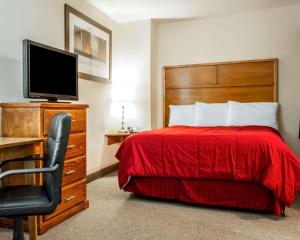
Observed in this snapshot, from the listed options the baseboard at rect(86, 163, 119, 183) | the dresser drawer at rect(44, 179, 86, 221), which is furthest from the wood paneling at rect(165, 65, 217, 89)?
the dresser drawer at rect(44, 179, 86, 221)

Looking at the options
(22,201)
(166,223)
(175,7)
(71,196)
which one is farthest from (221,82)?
(22,201)

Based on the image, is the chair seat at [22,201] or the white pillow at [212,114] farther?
the white pillow at [212,114]

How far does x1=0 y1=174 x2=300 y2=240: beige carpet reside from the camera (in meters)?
2.17

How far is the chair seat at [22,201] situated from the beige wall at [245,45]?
10.5ft

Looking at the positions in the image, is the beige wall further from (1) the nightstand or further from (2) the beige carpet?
(2) the beige carpet

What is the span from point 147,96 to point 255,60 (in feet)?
5.92

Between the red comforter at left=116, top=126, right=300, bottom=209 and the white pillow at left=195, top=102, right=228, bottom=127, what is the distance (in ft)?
4.42

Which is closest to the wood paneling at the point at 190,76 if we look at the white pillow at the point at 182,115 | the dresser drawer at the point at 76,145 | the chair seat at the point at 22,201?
the white pillow at the point at 182,115

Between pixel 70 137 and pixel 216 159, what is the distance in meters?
1.39

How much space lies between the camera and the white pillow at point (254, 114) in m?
3.93

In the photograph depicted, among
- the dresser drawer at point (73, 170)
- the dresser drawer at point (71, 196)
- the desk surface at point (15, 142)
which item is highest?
the desk surface at point (15, 142)

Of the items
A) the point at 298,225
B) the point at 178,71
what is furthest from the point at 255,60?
the point at 298,225

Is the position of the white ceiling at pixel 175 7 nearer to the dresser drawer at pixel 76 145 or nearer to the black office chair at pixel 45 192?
the dresser drawer at pixel 76 145

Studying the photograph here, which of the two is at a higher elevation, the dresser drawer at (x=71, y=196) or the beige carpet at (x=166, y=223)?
the dresser drawer at (x=71, y=196)
